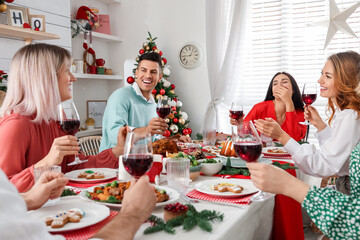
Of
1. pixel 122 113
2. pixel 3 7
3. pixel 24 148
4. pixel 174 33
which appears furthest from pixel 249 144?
pixel 174 33

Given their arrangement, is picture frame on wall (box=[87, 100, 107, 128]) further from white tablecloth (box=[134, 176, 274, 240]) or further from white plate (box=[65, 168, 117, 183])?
white tablecloth (box=[134, 176, 274, 240])

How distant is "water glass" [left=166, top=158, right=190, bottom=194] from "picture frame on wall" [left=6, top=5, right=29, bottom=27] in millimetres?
2661

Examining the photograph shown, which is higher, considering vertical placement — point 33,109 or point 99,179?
point 33,109

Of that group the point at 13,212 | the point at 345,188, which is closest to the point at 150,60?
the point at 345,188

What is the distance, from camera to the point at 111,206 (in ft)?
3.42

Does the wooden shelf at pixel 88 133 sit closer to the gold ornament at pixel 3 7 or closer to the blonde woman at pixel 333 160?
the gold ornament at pixel 3 7

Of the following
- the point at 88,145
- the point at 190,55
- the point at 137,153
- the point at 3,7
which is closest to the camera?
the point at 137,153

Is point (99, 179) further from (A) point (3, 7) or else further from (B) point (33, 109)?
A: (A) point (3, 7)

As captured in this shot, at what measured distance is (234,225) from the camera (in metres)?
0.94

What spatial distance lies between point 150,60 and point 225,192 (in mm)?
2176

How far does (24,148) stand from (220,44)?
3.56 m

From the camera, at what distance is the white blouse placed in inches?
60.3

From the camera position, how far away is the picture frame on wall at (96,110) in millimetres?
4719

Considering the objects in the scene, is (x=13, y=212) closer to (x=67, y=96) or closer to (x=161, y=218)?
(x=161, y=218)
